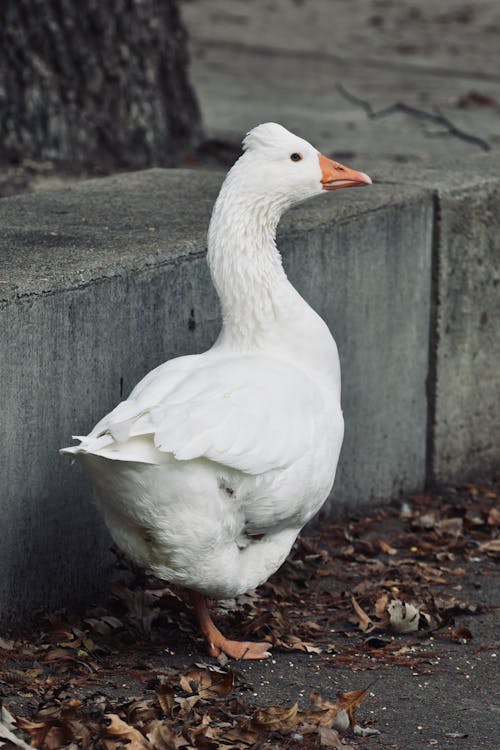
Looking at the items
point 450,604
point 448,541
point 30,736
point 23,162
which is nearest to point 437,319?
point 448,541

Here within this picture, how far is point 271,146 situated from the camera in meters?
4.18

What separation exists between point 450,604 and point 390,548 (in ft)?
2.15

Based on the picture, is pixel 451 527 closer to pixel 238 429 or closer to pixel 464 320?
pixel 464 320

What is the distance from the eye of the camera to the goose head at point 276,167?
13.7 ft

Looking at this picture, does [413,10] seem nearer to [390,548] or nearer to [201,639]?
[390,548]

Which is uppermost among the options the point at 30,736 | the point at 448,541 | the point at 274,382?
the point at 274,382

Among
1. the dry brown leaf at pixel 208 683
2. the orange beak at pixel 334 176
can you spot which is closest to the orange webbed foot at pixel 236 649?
the dry brown leaf at pixel 208 683

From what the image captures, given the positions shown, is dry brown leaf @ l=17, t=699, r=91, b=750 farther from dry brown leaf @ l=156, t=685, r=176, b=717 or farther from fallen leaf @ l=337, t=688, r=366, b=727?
fallen leaf @ l=337, t=688, r=366, b=727

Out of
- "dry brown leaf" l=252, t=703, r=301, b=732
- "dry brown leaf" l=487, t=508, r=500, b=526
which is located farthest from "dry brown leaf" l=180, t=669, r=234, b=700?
"dry brown leaf" l=487, t=508, r=500, b=526

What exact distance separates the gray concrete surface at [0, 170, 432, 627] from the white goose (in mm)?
337

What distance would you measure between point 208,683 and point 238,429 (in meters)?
0.75

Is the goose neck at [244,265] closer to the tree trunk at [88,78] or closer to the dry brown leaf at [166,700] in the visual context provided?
the dry brown leaf at [166,700]

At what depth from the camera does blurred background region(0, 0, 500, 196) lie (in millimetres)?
7133

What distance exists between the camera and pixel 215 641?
4242mm
